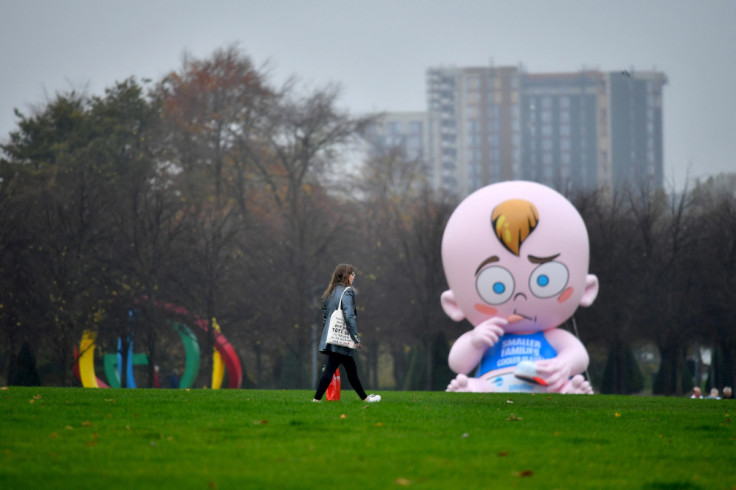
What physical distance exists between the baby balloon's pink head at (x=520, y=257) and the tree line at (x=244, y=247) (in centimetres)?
1312

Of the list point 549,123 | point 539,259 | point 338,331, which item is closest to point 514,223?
point 539,259

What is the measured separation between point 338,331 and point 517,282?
341 inches

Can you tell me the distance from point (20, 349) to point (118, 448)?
25.9 meters

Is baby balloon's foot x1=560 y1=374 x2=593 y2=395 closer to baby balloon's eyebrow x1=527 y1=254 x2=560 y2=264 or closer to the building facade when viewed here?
baby balloon's eyebrow x1=527 y1=254 x2=560 y2=264

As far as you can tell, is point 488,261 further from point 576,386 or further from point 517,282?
point 576,386

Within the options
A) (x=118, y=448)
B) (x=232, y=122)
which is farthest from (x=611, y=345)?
(x=118, y=448)

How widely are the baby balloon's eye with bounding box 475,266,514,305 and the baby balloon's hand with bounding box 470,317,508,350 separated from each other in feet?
1.31

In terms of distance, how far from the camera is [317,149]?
46750 millimetres

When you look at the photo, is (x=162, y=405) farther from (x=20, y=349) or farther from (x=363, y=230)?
(x=363, y=230)

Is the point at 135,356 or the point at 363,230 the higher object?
the point at 363,230

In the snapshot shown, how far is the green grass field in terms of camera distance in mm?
7480

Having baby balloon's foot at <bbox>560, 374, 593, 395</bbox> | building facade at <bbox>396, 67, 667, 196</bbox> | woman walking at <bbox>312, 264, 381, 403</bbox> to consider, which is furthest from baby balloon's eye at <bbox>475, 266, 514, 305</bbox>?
building facade at <bbox>396, 67, 667, 196</bbox>

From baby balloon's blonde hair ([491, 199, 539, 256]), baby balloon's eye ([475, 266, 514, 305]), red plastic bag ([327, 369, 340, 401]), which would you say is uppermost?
baby balloon's blonde hair ([491, 199, 539, 256])

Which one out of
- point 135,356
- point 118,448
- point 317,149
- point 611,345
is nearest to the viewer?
point 118,448
